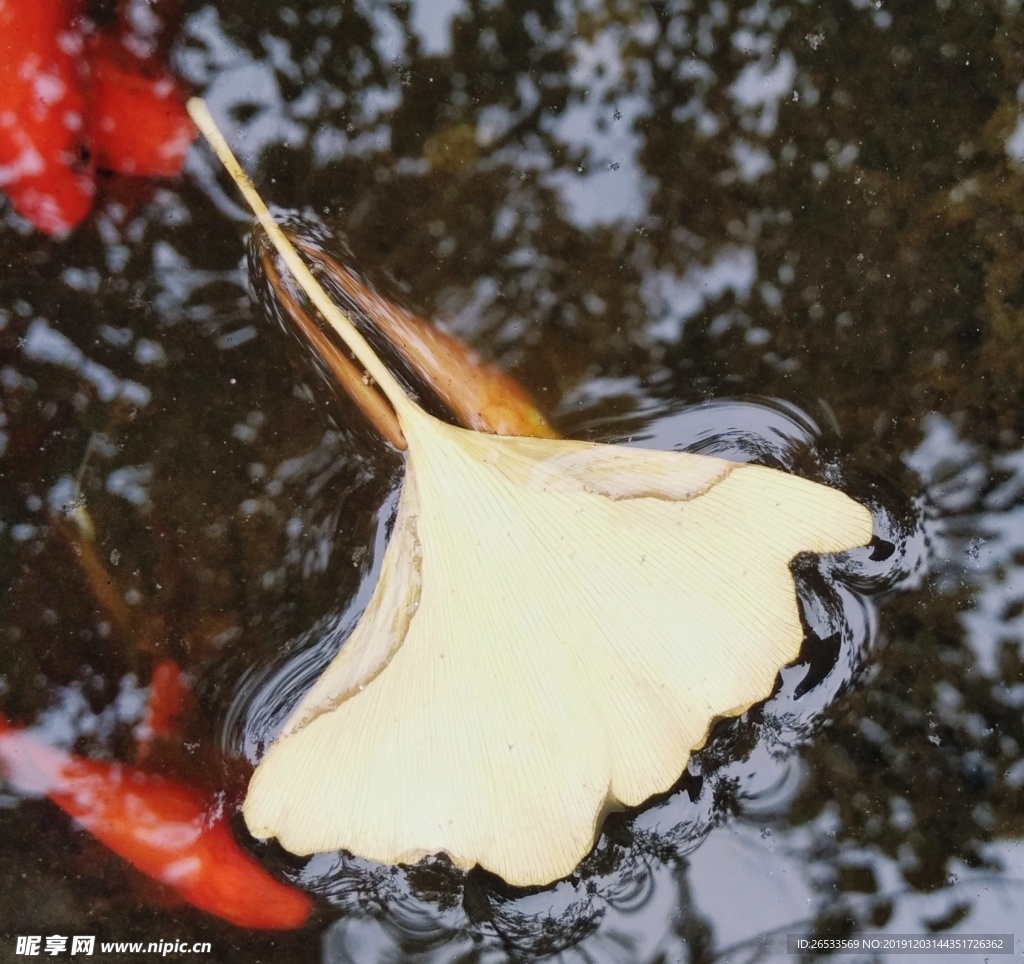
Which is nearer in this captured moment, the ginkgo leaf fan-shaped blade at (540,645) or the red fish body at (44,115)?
the ginkgo leaf fan-shaped blade at (540,645)

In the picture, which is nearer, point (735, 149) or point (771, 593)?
point (771, 593)

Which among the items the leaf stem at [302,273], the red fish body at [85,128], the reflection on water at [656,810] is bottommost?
the reflection on water at [656,810]

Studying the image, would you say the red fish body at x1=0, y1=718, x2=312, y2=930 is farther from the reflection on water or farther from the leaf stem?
the leaf stem

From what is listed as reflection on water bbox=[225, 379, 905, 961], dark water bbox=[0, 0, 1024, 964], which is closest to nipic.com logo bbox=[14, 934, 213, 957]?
dark water bbox=[0, 0, 1024, 964]

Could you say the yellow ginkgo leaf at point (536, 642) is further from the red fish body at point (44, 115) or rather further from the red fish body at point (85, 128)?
the red fish body at point (44, 115)

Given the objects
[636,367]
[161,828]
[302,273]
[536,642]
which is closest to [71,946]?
[161,828]

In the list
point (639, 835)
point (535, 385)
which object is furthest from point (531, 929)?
point (535, 385)

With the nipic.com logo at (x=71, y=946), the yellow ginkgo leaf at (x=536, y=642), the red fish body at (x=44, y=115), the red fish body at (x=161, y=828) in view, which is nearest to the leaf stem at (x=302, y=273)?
the yellow ginkgo leaf at (x=536, y=642)

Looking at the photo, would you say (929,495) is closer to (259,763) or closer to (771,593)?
(771,593)
